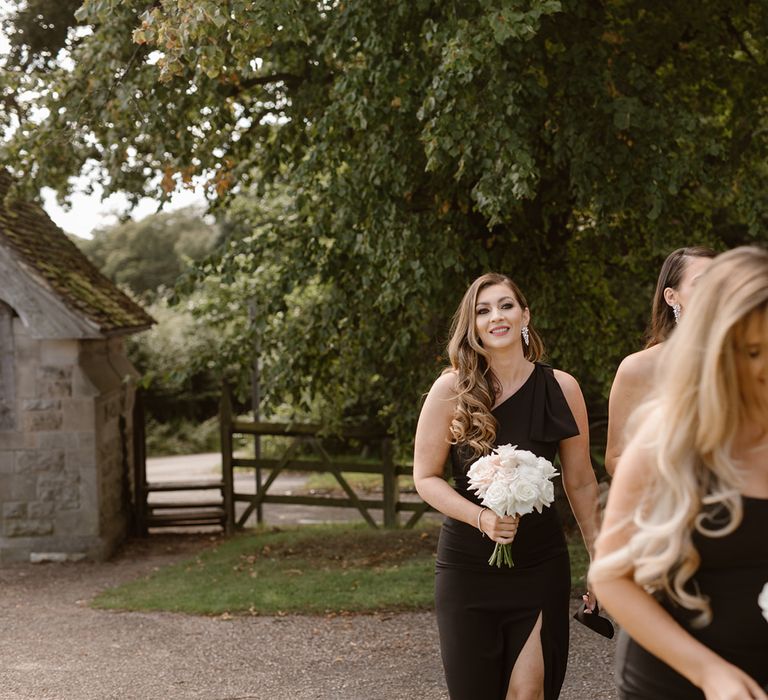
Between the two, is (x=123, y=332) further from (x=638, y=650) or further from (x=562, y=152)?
(x=638, y=650)

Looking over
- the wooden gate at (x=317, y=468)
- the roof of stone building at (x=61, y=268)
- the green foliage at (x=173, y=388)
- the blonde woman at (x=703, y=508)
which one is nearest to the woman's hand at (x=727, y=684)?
the blonde woman at (x=703, y=508)

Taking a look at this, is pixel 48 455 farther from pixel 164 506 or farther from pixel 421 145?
pixel 421 145

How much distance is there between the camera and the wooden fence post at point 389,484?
43.9 ft

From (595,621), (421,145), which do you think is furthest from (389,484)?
(595,621)

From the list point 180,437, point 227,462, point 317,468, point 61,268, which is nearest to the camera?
point 61,268

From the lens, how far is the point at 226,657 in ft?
24.5

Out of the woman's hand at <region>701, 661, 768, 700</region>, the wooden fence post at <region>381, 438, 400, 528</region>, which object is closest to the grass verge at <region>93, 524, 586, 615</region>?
the wooden fence post at <region>381, 438, 400, 528</region>

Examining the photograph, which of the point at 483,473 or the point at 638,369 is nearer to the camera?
the point at 483,473

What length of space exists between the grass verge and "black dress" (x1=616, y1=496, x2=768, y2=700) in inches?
261

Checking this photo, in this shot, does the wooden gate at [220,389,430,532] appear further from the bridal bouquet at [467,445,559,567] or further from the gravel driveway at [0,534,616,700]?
the bridal bouquet at [467,445,559,567]

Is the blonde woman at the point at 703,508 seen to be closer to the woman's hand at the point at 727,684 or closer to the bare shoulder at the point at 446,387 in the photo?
the woman's hand at the point at 727,684

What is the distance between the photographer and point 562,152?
799 cm

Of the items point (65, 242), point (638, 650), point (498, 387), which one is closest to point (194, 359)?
point (65, 242)

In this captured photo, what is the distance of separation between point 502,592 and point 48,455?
903 centimetres
